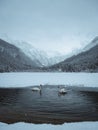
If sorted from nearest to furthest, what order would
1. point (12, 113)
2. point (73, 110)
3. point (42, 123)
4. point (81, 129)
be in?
1. point (81, 129)
2. point (42, 123)
3. point (12, 113)
4. point (73, 110)

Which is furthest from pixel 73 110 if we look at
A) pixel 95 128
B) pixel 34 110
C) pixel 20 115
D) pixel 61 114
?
pixel 95 128

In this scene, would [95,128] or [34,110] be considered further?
[34,110]

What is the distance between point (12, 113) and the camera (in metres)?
33.2

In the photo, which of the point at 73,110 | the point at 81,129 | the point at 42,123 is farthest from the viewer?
the point at 73,110

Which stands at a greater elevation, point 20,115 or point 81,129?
point 81,129

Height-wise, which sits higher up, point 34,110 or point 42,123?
point 42,123

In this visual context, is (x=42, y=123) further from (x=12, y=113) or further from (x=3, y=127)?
(x=12, y=113)

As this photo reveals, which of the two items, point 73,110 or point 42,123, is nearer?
point 42,123

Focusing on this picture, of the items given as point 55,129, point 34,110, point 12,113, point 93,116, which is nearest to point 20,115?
point 12,113

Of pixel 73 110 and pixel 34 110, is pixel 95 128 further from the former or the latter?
pixel 34 110

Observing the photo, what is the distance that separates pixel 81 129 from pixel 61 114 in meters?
9.57

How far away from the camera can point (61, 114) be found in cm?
3297

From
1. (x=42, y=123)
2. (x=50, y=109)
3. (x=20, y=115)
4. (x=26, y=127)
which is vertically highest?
(x=26, y=127)

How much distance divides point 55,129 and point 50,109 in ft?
42.0
